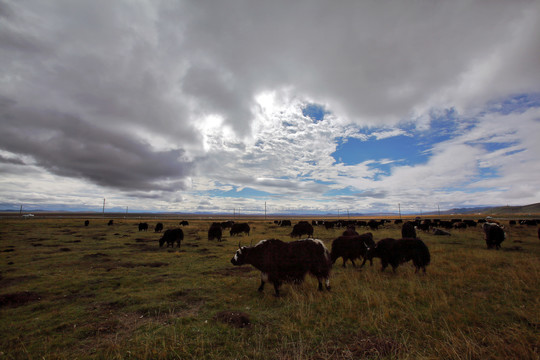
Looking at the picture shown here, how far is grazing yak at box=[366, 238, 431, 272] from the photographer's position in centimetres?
1024

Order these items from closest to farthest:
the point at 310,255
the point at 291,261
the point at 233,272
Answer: the point at 291,261, the point at 310,255, the point at 233,272

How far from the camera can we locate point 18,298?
7.96 meters

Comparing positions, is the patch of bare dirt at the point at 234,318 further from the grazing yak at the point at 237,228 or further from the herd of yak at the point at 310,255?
the grazing yak at the point at 237,228

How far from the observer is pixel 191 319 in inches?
245

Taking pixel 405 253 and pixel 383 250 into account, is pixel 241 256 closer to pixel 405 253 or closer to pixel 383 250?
pixel 383 250

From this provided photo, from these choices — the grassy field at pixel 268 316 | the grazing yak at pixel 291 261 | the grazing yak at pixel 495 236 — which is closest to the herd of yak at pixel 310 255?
the grazing yak at pixel 291 261

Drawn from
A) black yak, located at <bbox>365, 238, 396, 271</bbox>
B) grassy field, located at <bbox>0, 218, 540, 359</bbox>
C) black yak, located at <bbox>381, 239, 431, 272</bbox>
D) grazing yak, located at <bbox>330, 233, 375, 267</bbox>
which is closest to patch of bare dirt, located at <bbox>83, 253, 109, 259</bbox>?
grassy field, located at <bbox>0, 218, 540, 359</bbox>

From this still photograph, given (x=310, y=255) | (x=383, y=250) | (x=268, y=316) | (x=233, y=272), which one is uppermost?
(x=310, y=255)

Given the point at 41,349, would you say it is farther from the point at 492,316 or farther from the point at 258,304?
the point at 492,316

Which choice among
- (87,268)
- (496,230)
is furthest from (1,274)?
(496,230)

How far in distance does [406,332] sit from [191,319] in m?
5.85

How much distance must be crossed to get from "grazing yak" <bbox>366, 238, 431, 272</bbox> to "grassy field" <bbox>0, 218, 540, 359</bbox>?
Result: 0.57m

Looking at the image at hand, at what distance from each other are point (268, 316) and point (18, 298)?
969 centimetres

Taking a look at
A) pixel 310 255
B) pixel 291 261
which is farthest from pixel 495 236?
pixel 291 261
